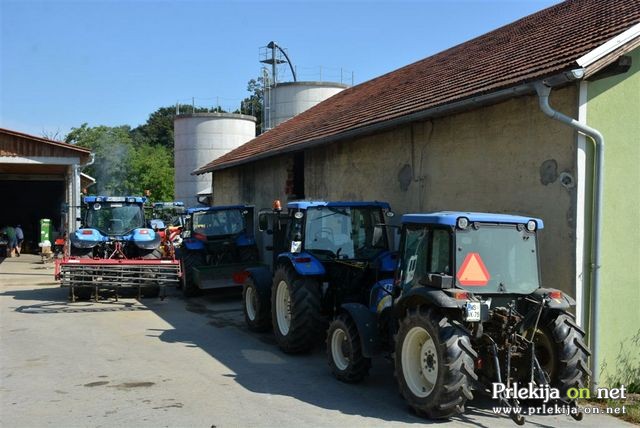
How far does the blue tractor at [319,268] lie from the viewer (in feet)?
25.5

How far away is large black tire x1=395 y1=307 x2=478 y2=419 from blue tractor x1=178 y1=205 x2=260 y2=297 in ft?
23.8

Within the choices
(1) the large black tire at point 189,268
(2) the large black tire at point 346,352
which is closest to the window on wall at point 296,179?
(1) the large black tire at point 189,268

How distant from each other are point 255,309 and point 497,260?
4672 mm

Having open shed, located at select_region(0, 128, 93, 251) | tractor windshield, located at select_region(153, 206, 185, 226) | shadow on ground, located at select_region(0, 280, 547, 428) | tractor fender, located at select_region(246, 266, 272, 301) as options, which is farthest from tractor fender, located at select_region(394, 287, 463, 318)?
open shed, located at select_region(0, 128, 93, 251)

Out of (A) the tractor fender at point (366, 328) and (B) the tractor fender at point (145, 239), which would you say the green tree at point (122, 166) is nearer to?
(B) the tractor fender at point (145, 239)

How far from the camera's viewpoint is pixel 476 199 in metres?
7.97

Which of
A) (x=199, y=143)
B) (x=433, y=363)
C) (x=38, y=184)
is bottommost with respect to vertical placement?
(x=433, y=363)

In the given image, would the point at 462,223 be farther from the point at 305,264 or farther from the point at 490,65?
the point at 490,65

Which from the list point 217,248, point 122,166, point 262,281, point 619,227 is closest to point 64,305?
point 217,248

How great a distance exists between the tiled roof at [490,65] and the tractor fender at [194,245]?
282cm

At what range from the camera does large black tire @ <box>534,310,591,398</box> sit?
211 inches

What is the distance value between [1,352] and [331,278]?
15.3 feet

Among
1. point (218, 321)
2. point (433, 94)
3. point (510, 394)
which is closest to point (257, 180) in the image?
point (218, 321)

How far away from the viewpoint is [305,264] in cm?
792
